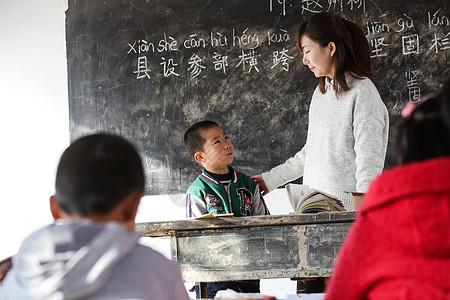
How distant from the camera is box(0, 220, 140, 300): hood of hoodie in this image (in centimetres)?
86

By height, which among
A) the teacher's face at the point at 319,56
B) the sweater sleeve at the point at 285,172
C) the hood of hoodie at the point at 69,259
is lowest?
the hood of hoodie at the point at 69,259

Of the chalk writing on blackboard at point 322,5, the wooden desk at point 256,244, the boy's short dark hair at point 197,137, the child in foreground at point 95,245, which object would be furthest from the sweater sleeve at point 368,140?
the child in foreground at point 95,245

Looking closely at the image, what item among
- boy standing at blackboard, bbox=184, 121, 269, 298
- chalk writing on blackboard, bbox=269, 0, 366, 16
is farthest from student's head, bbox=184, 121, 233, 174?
chalk writing on blackboard, bbox=269, 0, 366, 16

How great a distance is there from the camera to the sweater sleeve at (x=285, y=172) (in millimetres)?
2859

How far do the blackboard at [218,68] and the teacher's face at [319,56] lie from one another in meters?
1.03

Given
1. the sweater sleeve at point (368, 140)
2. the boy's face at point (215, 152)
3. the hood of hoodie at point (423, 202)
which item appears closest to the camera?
the hood of hoodie at point (423, 202)

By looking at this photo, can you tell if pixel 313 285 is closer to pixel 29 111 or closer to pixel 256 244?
pixel 256 244

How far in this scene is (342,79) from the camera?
2.49 metres

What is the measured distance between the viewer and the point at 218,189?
8.10ft

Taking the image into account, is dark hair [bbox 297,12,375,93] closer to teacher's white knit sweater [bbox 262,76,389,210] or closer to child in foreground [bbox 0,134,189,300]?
teacher's white knit sweater [bbox 262,76,389,210]

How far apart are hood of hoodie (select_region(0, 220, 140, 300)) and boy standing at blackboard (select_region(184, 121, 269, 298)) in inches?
58.7

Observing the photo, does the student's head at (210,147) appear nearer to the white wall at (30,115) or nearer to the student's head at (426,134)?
→ the white wall at (30,115)

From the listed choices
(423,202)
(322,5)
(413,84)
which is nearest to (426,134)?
(423,202)

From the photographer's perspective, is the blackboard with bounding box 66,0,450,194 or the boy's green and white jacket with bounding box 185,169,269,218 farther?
the blackboard with bounding box 66,0,450,194
